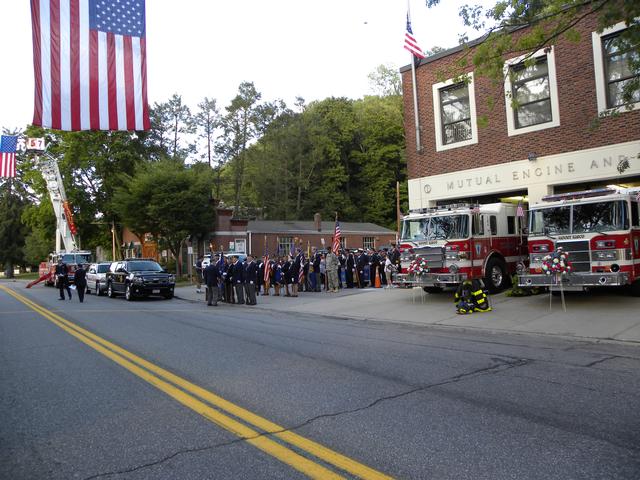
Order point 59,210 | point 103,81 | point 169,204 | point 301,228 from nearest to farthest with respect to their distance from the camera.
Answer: point 103,81
point 59,210
point 169,204
point 301,228

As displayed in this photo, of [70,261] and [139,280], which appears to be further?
[70,261]

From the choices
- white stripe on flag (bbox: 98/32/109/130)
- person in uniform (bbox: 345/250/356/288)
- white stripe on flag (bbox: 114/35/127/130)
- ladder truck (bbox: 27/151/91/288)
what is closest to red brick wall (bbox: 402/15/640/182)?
person in uniform (bbox: 345/250/356/288)

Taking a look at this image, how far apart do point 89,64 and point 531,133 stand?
13.1m

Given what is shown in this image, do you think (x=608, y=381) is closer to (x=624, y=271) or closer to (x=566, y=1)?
(x=624, y=271)

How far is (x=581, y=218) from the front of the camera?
1280 centimetres

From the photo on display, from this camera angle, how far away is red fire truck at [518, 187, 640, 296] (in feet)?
38.9

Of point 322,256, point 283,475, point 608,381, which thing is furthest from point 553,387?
point 322,256

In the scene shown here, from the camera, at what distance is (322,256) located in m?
23.0

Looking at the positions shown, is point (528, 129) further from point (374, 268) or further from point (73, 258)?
point (73, 258)

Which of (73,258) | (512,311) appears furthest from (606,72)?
(73,258)

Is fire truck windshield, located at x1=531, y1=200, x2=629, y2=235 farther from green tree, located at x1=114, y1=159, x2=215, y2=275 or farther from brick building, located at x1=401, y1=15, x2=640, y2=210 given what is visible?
green tree, located at x1=114, y1=159, x2=215, y2=275

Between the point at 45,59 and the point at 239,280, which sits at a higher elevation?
the point at 45,59

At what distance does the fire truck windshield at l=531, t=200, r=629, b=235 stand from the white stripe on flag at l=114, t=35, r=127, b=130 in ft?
36.9

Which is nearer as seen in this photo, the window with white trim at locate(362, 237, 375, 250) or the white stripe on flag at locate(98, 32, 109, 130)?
the white stripe on flag at locate(98, 32, 109, 130)
